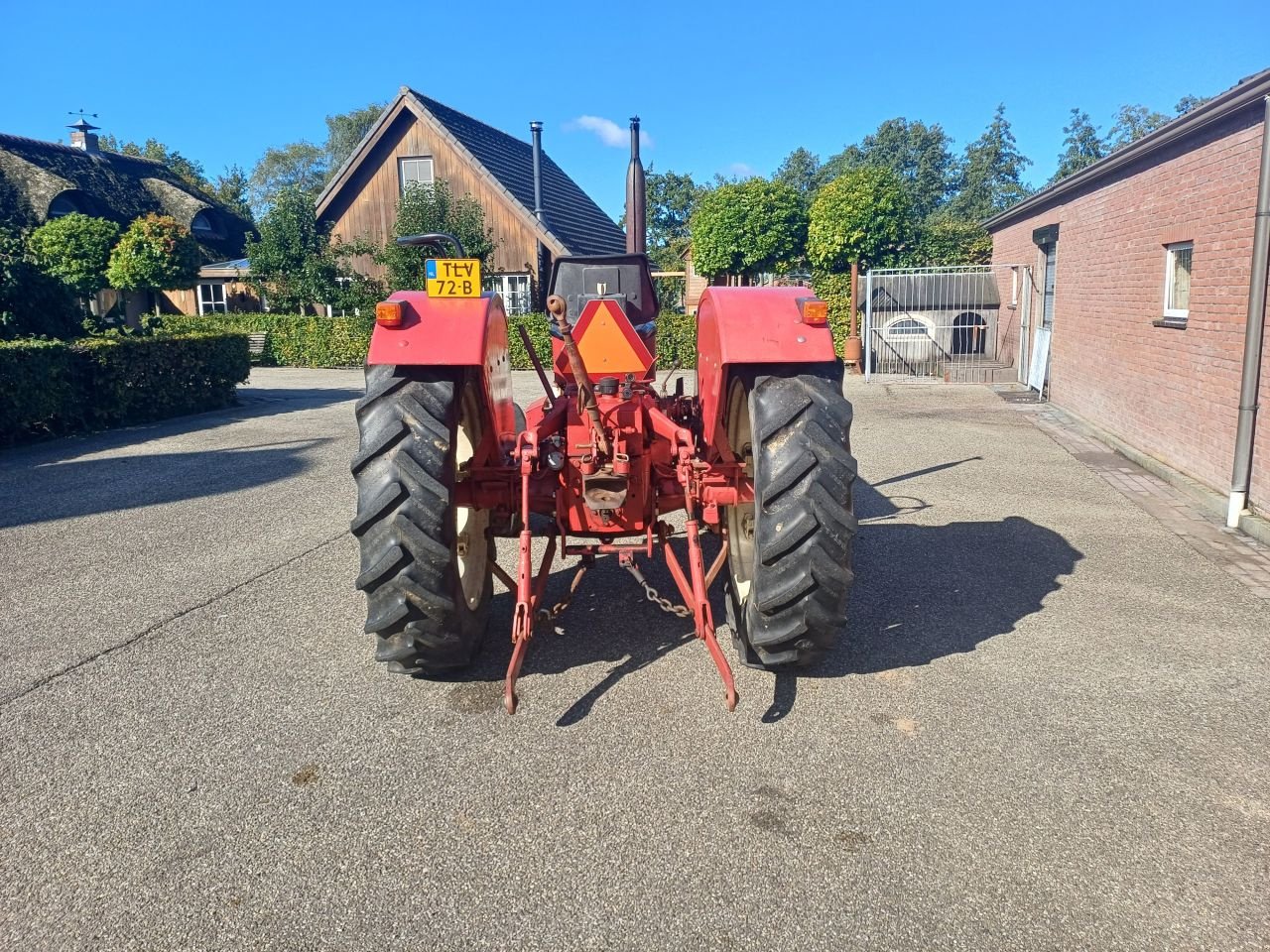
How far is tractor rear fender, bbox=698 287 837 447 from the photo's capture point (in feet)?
12.0

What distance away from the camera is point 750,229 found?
Result: 2916 cm

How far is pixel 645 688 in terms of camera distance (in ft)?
12.8

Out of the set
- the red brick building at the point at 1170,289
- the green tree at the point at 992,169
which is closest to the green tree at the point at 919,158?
the green tree at the point at 992,169

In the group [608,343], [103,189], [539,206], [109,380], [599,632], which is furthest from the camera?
[103,189]

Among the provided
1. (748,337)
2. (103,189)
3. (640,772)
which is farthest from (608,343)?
(103,189)

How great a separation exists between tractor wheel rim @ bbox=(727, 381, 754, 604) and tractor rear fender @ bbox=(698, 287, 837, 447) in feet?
0.42

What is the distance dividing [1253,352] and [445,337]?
5.94 m

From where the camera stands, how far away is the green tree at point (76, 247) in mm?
18703

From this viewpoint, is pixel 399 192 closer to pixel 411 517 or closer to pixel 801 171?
pixel 411 517

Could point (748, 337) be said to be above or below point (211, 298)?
below

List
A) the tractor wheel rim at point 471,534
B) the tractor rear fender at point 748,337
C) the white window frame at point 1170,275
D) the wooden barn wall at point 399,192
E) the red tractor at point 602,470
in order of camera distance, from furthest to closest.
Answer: the wooden barn wall at point 399,192 < the white window frame at point 1170,275 < the tractor wheel rim at point 471,534 < the tractor rear fender at point 748,337 < the red tractor at point 602,470

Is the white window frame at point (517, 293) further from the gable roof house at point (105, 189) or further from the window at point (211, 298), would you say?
the window at point (211, 298)

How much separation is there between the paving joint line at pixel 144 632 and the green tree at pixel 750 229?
24217 millimetres

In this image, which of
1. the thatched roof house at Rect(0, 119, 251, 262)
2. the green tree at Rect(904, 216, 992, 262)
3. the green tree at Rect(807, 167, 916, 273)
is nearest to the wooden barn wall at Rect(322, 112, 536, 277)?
the thatched roof house at Rect(0, 119, 251, 262)
